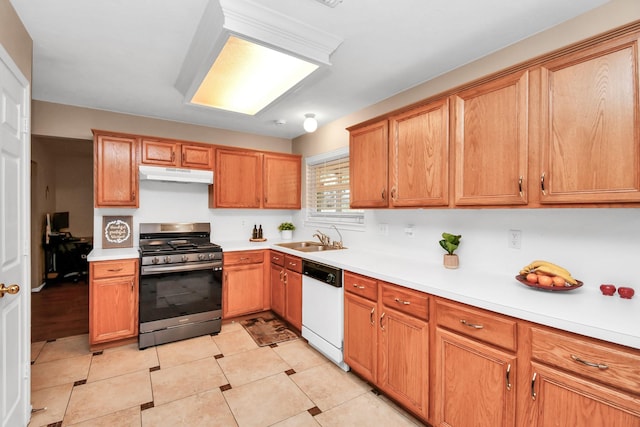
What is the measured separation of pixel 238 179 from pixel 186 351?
2.11 meters

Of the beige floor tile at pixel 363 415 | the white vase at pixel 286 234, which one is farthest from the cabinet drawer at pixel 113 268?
the beige floor tile at pixel 363 415

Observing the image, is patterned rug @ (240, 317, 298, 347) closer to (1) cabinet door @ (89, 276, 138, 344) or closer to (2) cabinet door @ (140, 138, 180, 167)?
(1) cabinet door @ (89, 276, 138, 344)

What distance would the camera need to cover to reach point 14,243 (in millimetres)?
1750

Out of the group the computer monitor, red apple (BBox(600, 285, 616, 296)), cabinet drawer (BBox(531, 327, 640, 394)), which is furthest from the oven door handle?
the computer monitor

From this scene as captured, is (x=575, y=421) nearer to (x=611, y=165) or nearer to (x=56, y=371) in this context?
(x=611, y=165)

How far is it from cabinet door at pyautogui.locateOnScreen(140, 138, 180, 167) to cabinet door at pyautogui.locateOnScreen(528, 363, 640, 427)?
3751 mm

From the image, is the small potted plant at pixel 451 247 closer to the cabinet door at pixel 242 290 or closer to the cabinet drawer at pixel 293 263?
the cabinet drawer at pixel 293 263

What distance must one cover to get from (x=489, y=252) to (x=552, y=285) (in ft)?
1.87

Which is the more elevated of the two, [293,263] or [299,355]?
[293,263]

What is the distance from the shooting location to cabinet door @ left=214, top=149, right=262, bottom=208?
3857 mm

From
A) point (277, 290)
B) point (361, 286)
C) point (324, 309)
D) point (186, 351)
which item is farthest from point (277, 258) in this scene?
point (361, 286)

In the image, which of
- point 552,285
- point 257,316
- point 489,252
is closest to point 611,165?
point 552,285

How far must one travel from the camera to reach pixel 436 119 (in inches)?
86.7

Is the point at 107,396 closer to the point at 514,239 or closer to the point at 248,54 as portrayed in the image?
the point at 248,54
